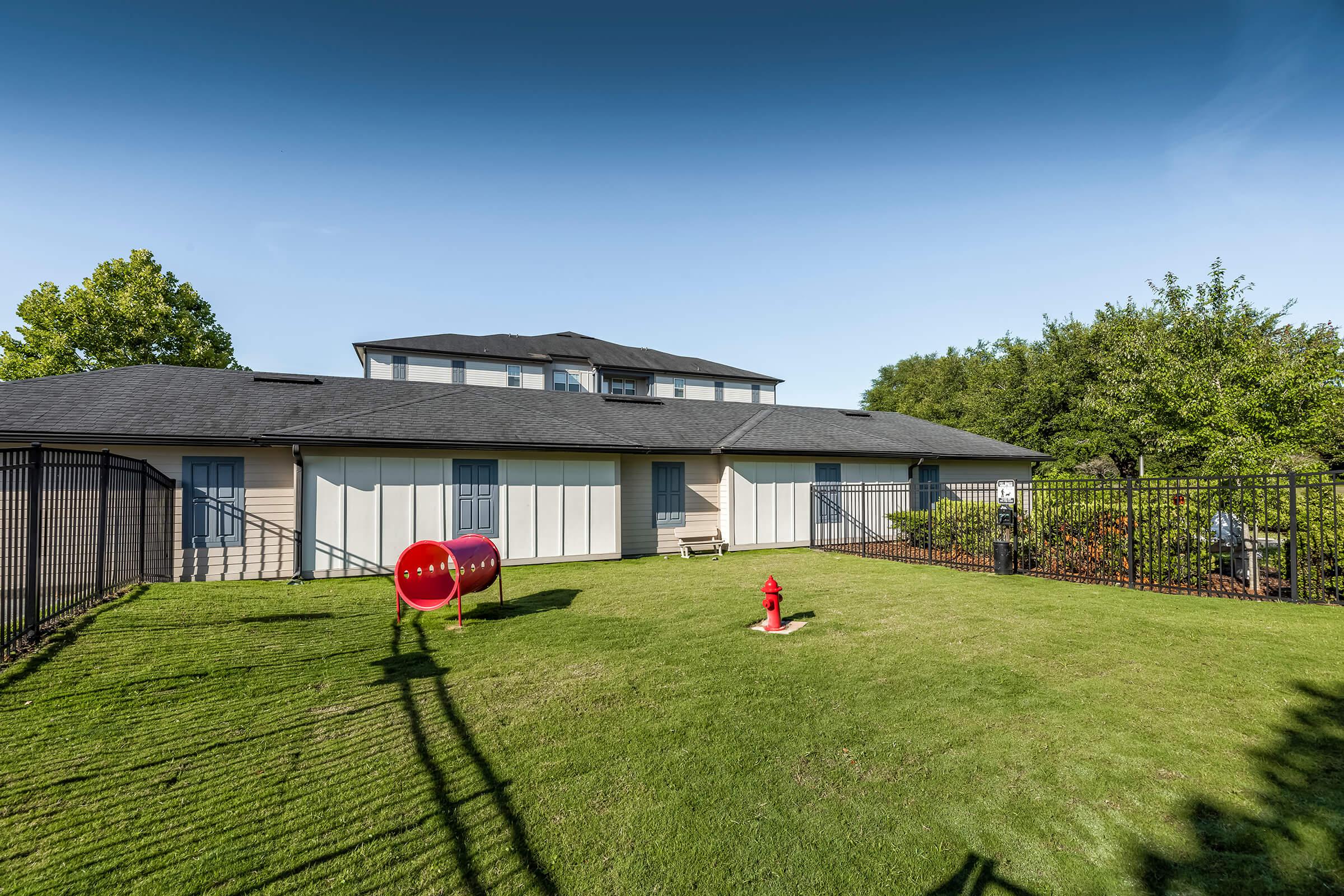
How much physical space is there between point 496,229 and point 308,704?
13.8 metres

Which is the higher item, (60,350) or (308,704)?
(60,350)

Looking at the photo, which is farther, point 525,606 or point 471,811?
point 525,606

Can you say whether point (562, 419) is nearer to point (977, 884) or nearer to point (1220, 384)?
point (977, 884)

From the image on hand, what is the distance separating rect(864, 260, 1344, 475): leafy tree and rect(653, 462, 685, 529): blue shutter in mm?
14089

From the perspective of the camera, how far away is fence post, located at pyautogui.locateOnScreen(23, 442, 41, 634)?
5.40 meters

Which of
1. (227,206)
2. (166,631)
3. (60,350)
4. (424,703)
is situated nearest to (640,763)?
(424,703)

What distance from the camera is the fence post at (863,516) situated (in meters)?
15.3

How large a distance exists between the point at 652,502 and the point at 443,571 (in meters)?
7.57

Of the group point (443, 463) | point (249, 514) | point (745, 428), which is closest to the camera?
point (249, 514)

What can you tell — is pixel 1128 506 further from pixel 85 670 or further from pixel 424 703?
pixel 85 670

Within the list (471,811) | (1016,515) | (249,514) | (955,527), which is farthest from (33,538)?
(955,527)

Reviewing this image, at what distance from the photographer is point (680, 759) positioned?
3.67 m

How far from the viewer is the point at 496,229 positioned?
1530 cm

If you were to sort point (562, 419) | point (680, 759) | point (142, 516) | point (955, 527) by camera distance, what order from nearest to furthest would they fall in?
point (680, 759) < point (142, 516) < point (955, 527) < point (562, 419)
